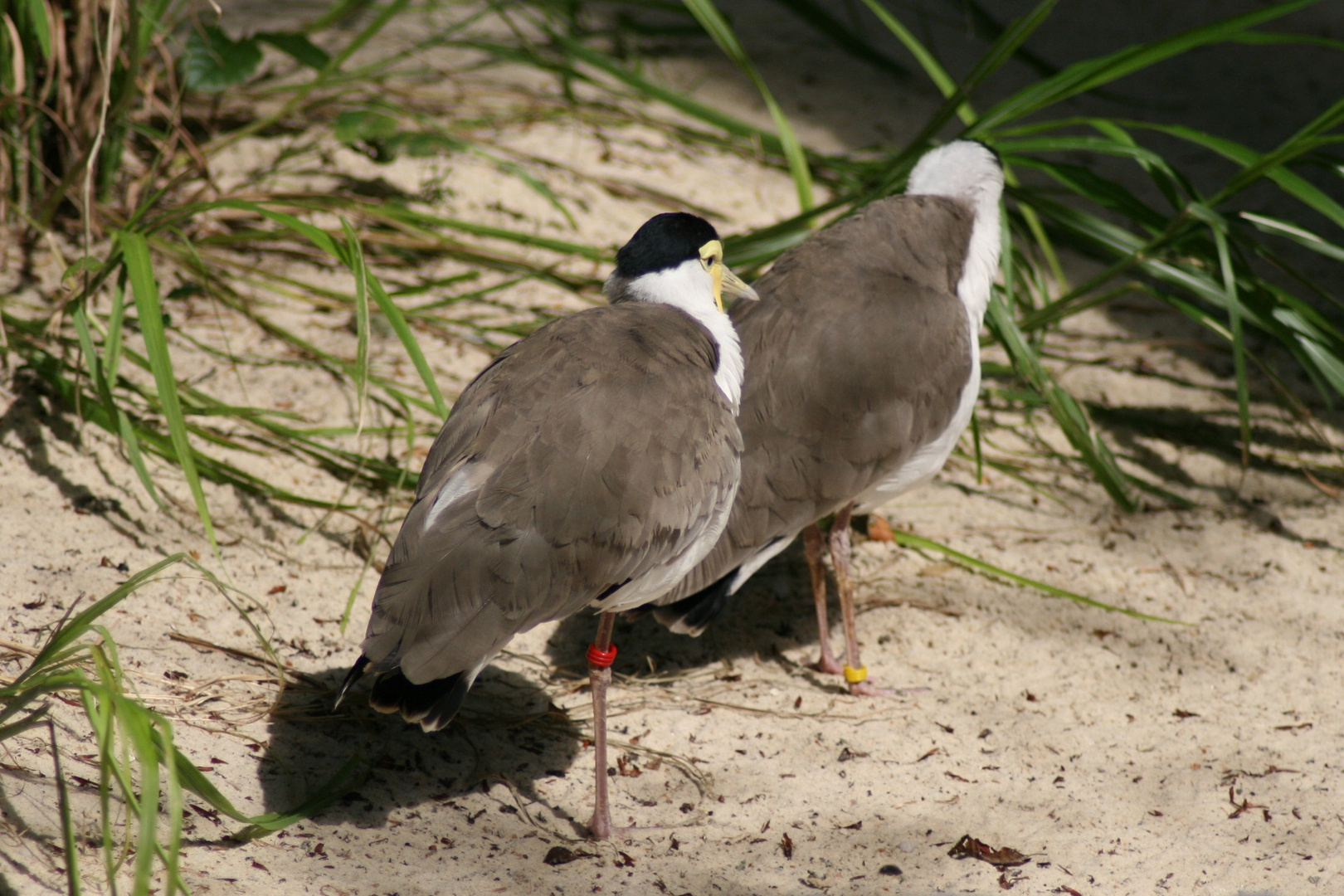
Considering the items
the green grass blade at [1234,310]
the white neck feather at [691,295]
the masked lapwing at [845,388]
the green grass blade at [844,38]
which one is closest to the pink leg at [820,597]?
the masked lapwing at [845,388]

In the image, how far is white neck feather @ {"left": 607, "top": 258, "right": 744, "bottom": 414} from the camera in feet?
9.65

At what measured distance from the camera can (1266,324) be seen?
3.64 metres

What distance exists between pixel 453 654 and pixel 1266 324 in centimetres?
275

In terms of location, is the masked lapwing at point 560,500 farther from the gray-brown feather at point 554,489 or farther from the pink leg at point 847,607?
the pink leg at point 847,607

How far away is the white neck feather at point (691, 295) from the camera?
294 cm

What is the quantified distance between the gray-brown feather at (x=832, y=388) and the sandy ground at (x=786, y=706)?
55 centimetres

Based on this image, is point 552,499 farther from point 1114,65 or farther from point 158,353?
point 1114,65

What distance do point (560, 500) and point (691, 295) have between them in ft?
2.63

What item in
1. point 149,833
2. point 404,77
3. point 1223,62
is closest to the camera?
point 149,833

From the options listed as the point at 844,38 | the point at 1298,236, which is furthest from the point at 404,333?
the point at 844,38

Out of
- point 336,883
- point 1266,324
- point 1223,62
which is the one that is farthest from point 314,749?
point 1223,62

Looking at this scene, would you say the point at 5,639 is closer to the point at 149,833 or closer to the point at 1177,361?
the point at 149,833

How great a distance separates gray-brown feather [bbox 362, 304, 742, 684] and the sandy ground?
53 centimetres

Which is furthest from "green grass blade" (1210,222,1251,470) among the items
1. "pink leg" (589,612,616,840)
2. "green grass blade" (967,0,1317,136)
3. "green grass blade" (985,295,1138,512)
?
"pink leg" (589,612,616,840)
